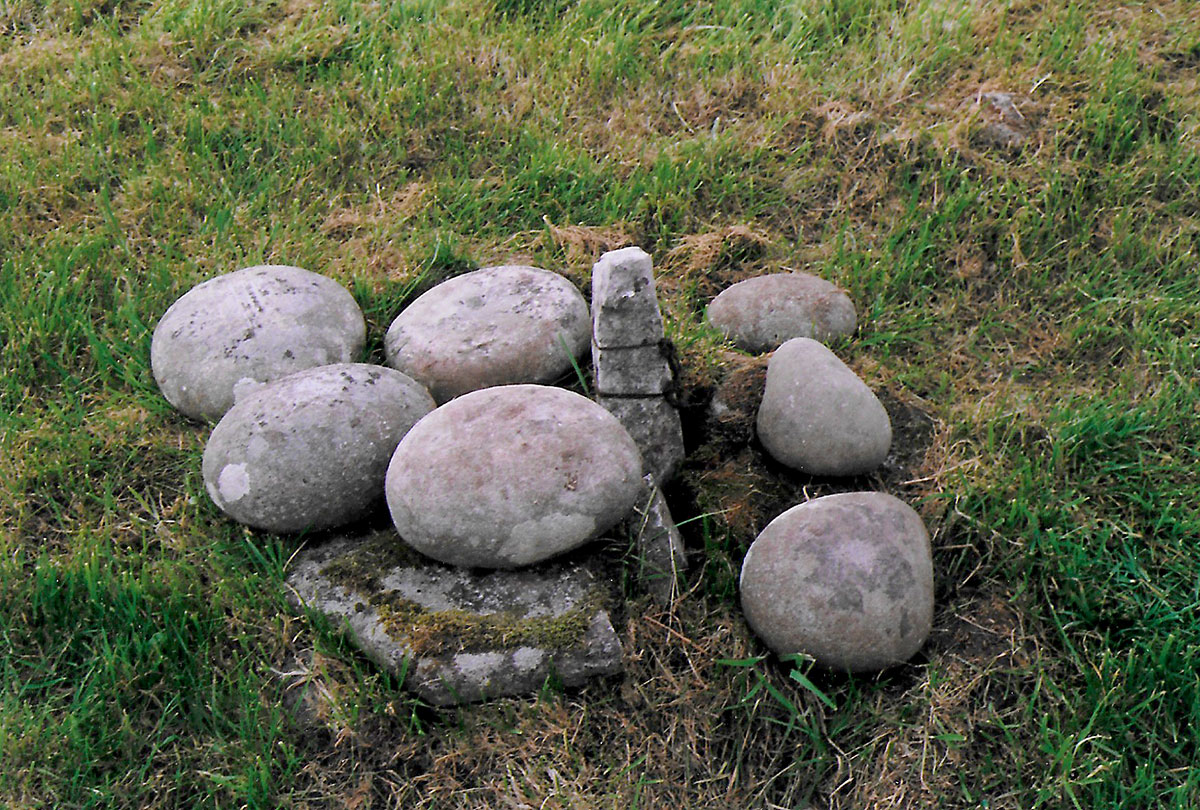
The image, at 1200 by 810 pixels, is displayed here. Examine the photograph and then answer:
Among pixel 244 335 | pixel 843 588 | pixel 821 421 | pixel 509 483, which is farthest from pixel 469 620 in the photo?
pixel 244 335

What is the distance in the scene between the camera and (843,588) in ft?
7.68

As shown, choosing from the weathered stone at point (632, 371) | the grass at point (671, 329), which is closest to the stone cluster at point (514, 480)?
the weathered stone at point (632, 371)

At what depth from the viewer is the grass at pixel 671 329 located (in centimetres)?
230

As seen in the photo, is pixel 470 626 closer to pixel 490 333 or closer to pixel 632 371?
pixel 632 371

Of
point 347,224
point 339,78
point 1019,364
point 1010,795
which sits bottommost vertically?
point 1010,795

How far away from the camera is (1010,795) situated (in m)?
2.23

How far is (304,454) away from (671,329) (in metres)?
1.18

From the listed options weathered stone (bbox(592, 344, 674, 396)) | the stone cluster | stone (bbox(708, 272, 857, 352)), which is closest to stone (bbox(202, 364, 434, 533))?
the stone cluster

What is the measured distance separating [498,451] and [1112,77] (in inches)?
111

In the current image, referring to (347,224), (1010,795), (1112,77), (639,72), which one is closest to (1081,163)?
(1112,77)

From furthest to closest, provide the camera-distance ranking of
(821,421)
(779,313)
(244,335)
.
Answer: (779,313), (244,335), (821,421)

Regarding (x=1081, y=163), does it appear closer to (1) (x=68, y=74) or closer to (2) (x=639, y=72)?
(2) (x=639, y=72)

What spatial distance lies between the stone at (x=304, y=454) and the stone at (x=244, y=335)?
26cm

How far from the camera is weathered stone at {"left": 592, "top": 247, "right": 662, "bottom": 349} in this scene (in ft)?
8.41
